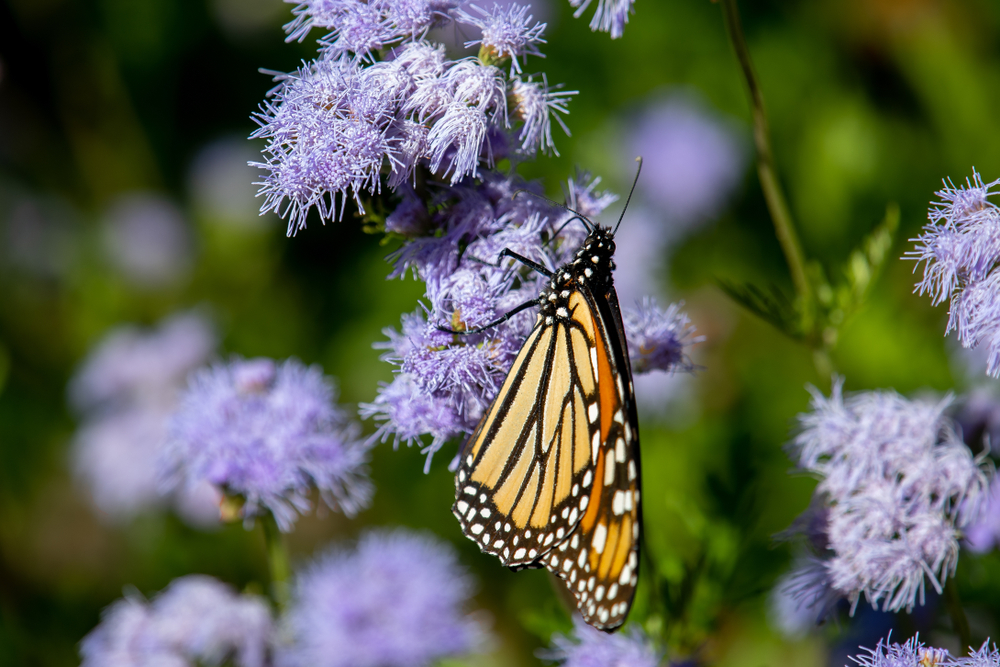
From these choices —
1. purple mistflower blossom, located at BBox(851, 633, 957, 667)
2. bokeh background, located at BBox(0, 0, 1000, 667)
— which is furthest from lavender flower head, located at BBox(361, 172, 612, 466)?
bokeh background, located at BBox(0, 0, 1000, 667)

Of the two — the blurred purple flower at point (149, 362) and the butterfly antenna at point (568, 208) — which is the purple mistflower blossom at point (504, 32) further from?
the blurred purple flower at point (149, 362)

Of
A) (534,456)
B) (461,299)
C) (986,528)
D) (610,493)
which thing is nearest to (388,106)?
(461,299)

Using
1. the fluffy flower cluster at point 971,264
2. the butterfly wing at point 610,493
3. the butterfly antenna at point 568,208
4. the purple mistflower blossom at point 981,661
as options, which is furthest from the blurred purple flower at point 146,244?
the purple mistflower blossom at point 981,661

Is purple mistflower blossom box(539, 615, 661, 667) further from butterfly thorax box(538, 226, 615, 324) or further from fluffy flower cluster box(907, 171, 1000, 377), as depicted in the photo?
fluffy flower cluster box(907, 171, 1000, 377)

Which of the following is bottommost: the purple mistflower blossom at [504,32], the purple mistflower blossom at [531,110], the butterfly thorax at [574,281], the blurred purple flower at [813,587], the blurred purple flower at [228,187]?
the blurred purple flower at [813,587]

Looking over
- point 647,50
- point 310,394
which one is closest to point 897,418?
point 310,394

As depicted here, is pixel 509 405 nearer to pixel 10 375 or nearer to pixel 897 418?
pixel 897 418
